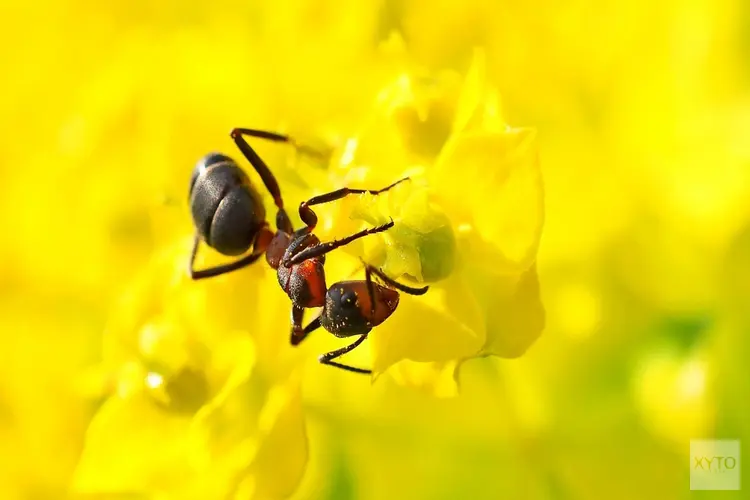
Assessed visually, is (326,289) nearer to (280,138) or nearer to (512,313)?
(280,138)

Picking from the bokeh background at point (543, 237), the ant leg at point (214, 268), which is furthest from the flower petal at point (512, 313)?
the ant leg at point (214, 268)

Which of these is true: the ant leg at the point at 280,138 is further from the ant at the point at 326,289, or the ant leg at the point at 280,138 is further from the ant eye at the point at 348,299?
the ant eye at the point at 348,299

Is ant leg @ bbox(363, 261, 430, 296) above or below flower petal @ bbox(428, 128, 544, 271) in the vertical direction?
below

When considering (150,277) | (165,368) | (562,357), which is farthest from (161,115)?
(562,357)

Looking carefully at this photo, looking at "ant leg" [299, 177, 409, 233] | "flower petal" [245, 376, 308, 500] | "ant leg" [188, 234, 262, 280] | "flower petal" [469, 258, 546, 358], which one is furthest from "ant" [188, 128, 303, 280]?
"flower petal" [469, 258, 546, 358]

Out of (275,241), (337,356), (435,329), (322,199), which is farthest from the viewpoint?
(275,241)

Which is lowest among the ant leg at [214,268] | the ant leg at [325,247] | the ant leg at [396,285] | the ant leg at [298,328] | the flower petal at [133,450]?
the flower petal at [133,450]

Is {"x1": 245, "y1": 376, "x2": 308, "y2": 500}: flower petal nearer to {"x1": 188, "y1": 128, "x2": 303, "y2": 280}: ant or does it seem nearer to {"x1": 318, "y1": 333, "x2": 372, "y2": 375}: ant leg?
{"x1": 318, "y1": 333, "x2": 372, "y2": 375}: ant leg

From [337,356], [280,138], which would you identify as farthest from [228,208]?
[337,356]
